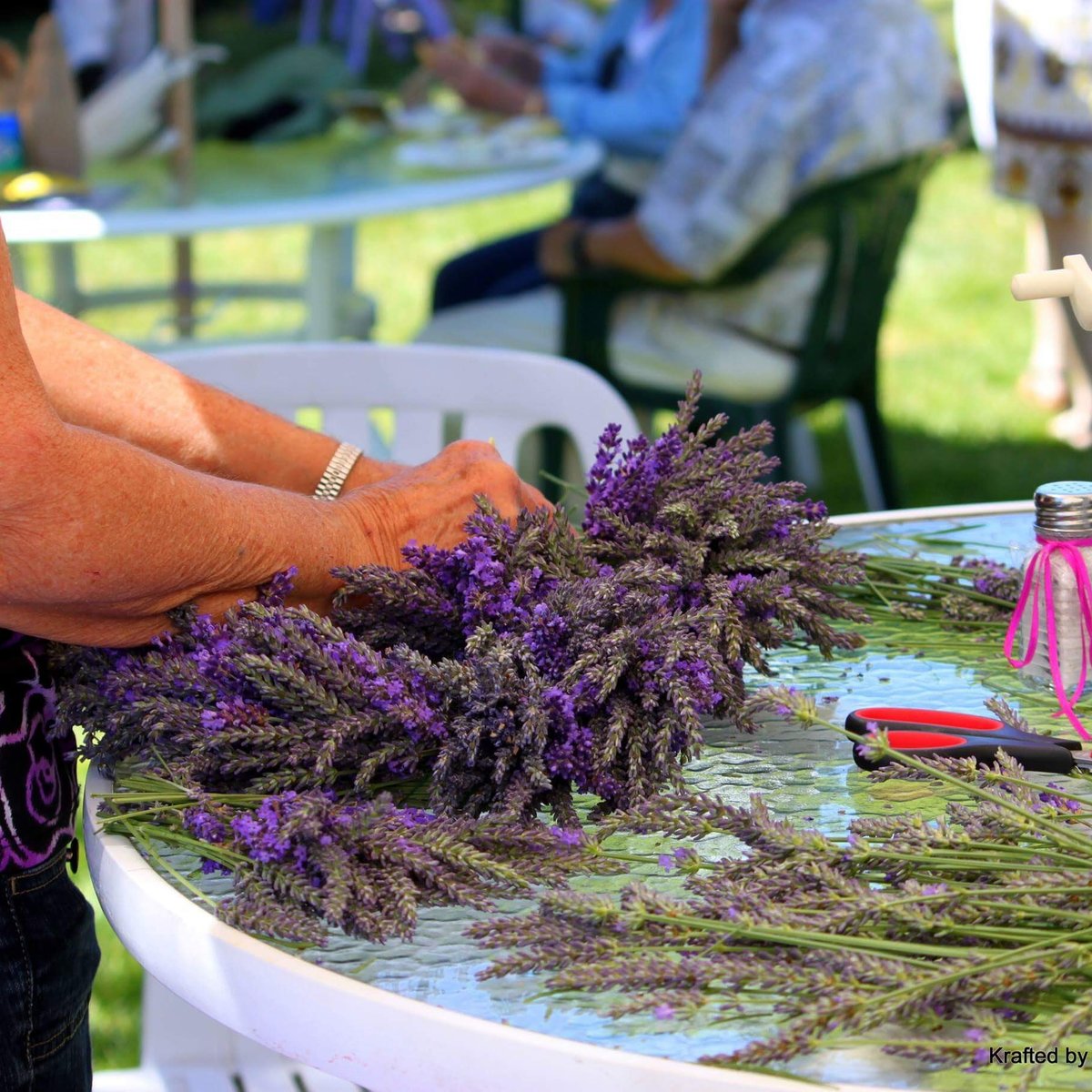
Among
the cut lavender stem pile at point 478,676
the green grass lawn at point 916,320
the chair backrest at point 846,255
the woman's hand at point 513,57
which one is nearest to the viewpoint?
the cut lavender stem pile at point 478,676

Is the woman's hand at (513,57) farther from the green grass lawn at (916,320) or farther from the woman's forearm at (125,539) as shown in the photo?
the woman's forearm at (125,539)

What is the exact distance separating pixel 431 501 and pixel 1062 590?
1.54 ft

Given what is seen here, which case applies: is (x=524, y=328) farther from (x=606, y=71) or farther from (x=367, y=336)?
(x=606, y=71)

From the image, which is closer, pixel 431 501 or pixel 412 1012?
pixel 412 1012

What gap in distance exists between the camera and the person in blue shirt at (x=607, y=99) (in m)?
3.93

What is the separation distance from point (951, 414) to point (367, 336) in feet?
7.42

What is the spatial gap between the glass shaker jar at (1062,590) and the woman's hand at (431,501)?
370 millimetres

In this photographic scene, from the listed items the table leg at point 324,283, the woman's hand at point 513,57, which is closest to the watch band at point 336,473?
the table leg at point 324,283

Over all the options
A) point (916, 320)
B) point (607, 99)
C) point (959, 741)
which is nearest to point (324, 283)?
point (607, 99)

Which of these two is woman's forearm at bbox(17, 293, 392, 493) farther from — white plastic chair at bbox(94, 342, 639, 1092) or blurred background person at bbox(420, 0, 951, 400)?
blurred background person at bbox(420, 0, 951, 400)

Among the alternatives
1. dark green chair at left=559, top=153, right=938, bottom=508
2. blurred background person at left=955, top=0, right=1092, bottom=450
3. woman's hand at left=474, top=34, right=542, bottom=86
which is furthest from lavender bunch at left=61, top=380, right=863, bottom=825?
woman's hand at left=474, top=34, right=542, bottom=86

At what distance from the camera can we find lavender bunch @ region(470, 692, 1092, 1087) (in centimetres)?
70

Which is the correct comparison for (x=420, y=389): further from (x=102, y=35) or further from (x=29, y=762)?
(x=102, y=35)

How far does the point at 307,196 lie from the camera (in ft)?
10.5
